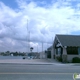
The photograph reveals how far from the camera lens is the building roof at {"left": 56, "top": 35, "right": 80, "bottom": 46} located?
35062 millimetres

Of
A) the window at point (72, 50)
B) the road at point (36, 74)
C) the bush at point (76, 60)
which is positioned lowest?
the road at point (36, 74)

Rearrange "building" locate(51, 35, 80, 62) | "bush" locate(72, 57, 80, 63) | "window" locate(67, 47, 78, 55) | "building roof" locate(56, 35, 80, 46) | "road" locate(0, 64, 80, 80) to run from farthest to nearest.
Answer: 1. "window" locate(67, 47, 78, 55)
2. "building roof" locate(56, 35, 80, 46)
3. "building" locate(51, 35, 80, 62)
4. "bush" locate(72, 57, 80, 63)
5. "road" locate(0, 64, 80, 80)

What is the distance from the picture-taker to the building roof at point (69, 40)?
35.1 meters

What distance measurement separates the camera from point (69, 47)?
3516 centimetres

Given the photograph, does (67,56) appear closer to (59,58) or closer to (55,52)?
(59,58)

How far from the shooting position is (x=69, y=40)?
36.4 metres

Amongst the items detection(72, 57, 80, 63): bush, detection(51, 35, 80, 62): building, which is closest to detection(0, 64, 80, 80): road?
detection(72, 57, 80, 63): bush

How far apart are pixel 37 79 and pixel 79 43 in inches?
970

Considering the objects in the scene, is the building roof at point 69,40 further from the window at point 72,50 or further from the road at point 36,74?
the road at point 36,74

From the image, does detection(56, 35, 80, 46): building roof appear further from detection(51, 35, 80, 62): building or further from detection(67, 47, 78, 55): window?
detection(67, 47, 78, 55): window

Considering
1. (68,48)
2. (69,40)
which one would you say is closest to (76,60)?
(68,48)

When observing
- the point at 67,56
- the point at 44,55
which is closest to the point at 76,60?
the point at 67,56

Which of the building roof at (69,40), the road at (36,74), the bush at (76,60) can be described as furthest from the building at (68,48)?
the road at (36,74)

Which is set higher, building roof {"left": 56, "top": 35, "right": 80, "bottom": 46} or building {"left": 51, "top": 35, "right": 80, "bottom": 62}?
building roof {"left": 56, "top": 35, "right": 80, "bottom": 46}
